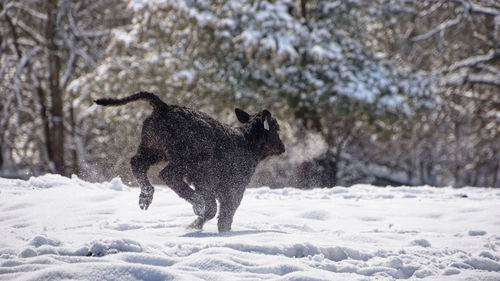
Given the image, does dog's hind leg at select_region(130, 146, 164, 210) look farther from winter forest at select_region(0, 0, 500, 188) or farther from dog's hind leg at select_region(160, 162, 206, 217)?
winter forest at select_region(0, 0, 500, 188)

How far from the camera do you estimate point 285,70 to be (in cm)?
1653

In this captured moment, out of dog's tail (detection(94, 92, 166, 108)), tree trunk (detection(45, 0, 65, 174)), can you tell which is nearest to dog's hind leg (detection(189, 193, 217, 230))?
dog's tail (detection(94, 92, 166, 108))

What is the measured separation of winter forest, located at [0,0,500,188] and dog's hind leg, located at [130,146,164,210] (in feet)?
23.3

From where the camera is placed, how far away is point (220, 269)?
13.9 ft

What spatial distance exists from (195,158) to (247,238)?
0.95 metres

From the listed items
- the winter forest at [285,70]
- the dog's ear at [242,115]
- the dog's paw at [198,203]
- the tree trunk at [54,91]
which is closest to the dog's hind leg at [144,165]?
the dog's paw at [198,203]

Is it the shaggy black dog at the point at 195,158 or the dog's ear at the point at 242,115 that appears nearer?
the shaggy black dog at the point at 195,158

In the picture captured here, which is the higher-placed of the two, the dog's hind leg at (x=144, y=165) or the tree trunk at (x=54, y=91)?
the tree trunk at (x=54, y=91)

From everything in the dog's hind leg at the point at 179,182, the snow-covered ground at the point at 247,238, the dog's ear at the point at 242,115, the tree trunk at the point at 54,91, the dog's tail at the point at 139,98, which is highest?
the tree trunk at the point at 54,91

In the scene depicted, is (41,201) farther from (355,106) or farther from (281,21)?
(355,106)

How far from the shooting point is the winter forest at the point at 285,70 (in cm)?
1645

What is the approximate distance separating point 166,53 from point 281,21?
3.52 m

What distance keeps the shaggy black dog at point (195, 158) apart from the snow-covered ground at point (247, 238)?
33 cm

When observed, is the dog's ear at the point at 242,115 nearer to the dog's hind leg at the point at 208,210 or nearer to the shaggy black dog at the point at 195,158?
the shaggy black dog at the point at 195,158
